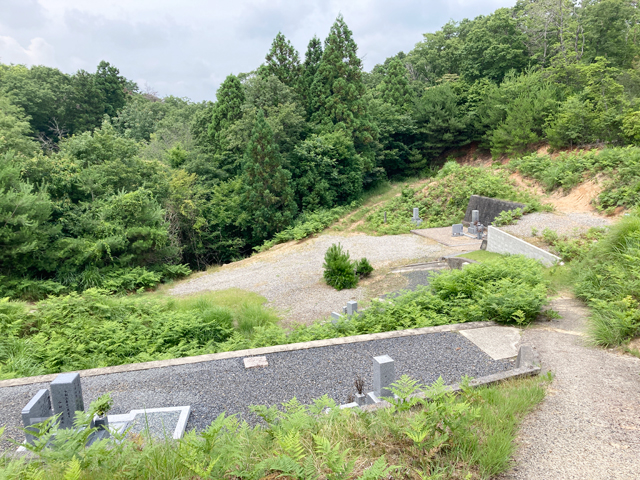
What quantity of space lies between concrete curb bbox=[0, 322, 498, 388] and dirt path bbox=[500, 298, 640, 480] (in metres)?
1.54

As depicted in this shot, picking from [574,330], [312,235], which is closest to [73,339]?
[574,330]

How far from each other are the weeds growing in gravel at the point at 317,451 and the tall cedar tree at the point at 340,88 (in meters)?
22.8

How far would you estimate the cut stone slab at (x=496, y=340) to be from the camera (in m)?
5.37

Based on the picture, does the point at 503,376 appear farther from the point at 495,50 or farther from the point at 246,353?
the point at 495,50

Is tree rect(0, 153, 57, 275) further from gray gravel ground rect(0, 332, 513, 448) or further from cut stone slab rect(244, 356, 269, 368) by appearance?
cut stone slab rect(244, 356, 269, 368)

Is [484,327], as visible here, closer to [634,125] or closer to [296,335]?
[296,335]

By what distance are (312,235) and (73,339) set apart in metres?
14.3

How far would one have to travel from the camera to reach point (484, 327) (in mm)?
6273

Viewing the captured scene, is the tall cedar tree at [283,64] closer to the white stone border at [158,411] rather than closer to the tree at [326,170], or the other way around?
the tree at [326,170]

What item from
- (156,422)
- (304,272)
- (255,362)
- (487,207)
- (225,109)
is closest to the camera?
(156,422)

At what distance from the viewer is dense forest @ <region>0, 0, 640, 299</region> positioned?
13.4 meters

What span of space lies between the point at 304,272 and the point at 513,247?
6.74m

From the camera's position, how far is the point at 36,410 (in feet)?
11.2

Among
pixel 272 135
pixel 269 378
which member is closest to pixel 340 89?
pixel 272 135
